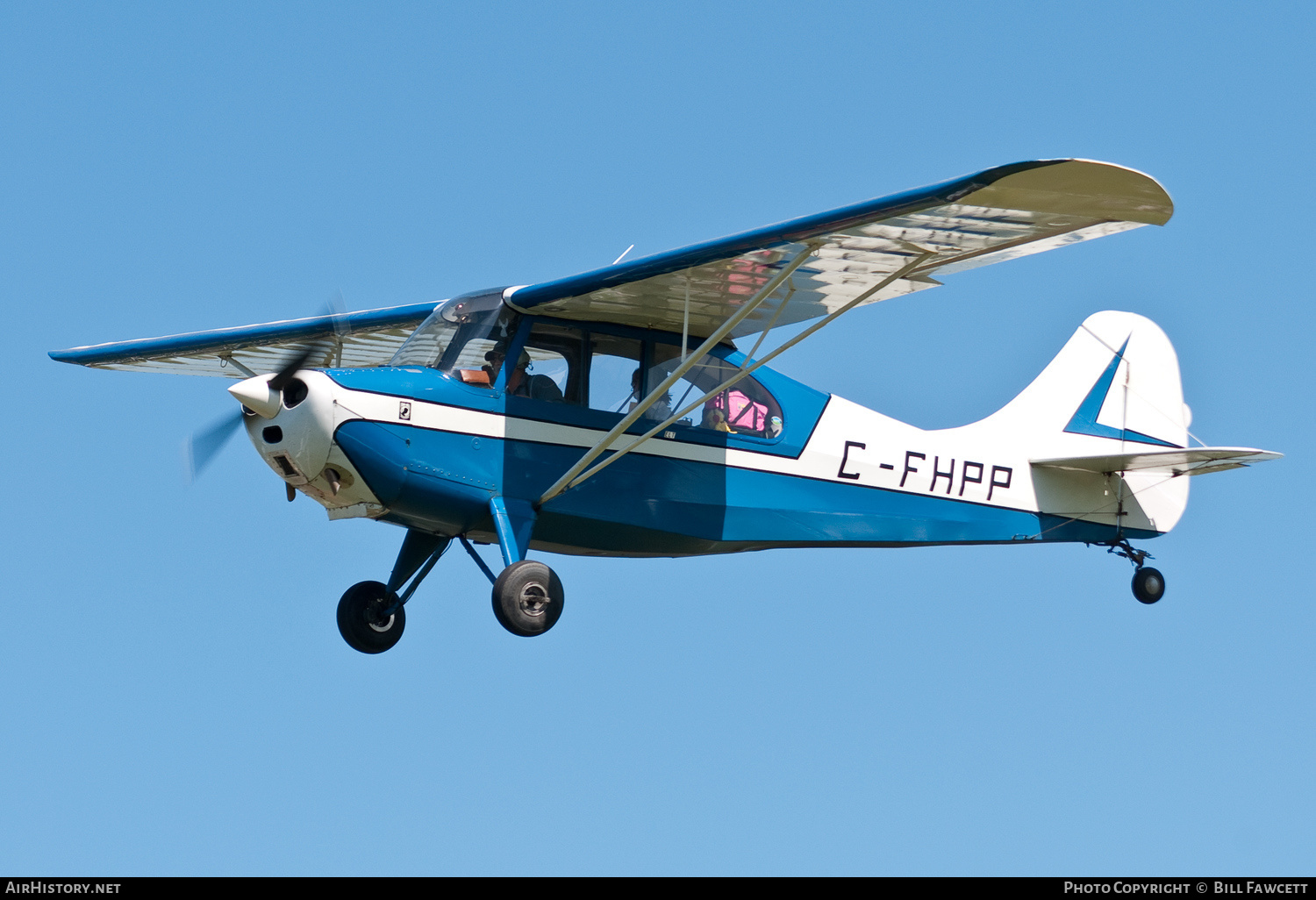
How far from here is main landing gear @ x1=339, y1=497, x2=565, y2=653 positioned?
11617mm

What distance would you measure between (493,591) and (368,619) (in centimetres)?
167

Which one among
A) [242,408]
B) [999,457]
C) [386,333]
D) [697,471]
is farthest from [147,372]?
[999,457]

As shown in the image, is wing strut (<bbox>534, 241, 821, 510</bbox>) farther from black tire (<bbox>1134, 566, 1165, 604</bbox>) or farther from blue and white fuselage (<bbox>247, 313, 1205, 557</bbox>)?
black tire (<bbox>1134, 566, 1165, 604</bbox>)

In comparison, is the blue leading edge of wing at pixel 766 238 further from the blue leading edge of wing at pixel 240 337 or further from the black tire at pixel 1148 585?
the black tire at pixel 1148 585

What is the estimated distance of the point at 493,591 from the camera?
1165cm

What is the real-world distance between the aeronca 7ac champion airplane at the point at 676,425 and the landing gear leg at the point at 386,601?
0.01 metres

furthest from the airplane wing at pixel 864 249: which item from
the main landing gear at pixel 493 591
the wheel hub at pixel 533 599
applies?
the wheel hub at pixel 533 599

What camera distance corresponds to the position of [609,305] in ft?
40.9

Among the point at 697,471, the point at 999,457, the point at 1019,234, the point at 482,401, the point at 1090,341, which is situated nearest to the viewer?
the point at 1019,234

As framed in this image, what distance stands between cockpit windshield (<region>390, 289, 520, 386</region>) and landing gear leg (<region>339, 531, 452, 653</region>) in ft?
4.62

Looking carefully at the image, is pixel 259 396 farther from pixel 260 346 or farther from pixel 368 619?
pixel 260 346

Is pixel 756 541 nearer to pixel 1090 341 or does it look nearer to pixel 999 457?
pixel 999 457

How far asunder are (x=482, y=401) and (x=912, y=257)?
321cm

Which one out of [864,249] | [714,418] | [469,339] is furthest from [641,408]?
[864,249]
